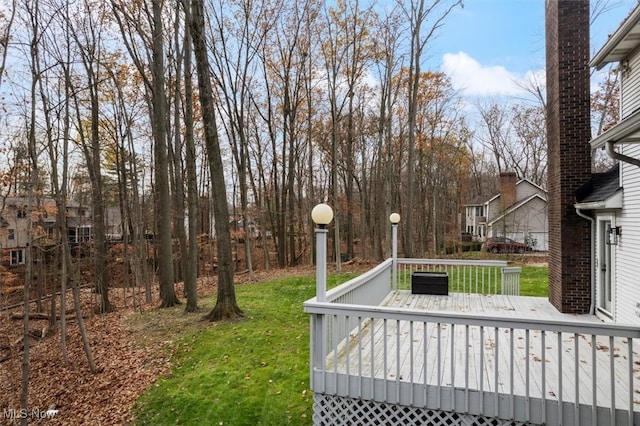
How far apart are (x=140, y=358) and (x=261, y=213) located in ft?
42.0

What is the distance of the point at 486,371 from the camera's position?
Answer: 3775 millimetres

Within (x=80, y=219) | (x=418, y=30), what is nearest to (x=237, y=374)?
(x=80, y=219)

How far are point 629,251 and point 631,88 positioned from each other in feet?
8.04

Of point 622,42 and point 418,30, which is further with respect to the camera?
point 418,30

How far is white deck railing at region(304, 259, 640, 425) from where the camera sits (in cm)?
295

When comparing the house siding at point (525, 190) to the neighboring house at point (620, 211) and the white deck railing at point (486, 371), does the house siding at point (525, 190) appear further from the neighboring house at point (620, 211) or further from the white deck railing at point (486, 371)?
the white deck railing at point (486, 371)

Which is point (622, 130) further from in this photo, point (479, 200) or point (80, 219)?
point (479, 200)

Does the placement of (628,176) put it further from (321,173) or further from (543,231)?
(543,231)

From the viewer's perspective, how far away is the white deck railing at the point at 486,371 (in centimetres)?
295

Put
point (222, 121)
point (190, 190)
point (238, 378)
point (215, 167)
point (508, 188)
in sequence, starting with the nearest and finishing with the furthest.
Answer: point (238, 378) → point (215, 167) → point (190, 190) → point (222, 121) → point (508, 188)

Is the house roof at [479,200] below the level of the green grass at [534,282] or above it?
above

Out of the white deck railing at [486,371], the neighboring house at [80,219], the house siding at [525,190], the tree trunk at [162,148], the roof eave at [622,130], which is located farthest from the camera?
the house siding at [525,190]

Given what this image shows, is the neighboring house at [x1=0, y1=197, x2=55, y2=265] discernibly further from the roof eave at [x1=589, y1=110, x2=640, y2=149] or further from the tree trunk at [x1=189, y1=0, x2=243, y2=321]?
the roof eave at [x1=589, y1=110, x2=640, y2=149]

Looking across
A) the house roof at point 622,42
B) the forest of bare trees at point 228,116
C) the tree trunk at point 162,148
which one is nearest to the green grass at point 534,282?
the forest of bare trees at point 228,116
